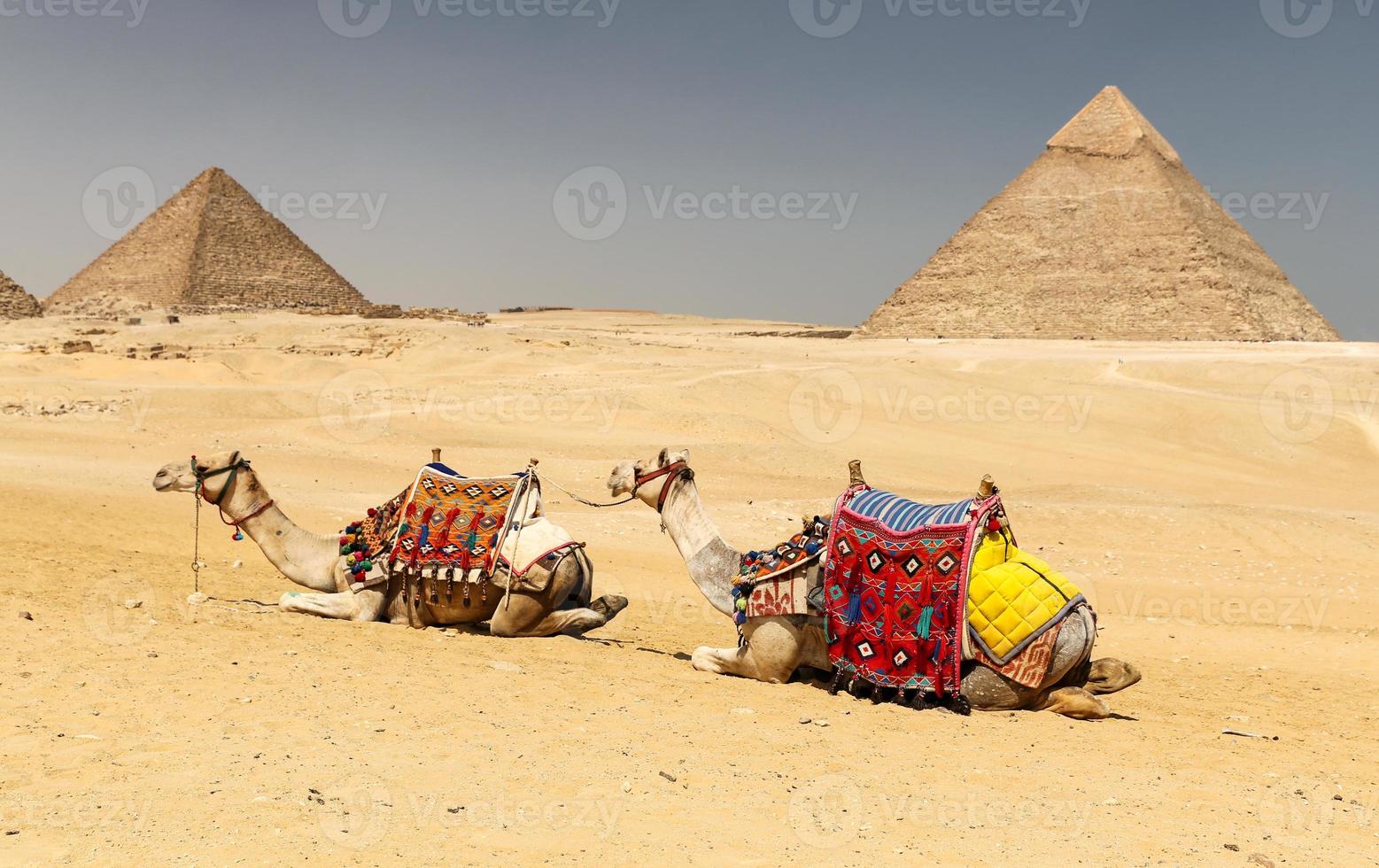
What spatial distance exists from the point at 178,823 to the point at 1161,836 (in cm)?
315

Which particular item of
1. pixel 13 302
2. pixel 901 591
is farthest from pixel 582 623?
pixel 13 302

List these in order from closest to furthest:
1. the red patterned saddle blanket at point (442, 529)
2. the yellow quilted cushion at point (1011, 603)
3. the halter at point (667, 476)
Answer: the yellow quilted cushion at point (1011, 603), the halter at point (667, 476), the red patterned saddle blanket at point (442, 529)

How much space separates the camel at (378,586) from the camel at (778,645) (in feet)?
2.33

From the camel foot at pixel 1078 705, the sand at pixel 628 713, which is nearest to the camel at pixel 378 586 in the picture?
the sand at pixel 628 713

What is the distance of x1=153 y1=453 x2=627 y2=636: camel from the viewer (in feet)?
20.4

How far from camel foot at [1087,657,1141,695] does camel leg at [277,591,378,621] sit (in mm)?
3927

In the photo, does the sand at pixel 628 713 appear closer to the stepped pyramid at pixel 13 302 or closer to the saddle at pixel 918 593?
the saddle at pixel 918 593

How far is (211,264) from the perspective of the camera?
69250mm

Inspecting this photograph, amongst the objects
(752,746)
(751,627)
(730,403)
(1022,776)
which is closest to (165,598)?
(751,627)

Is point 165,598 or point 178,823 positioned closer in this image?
point 178,823

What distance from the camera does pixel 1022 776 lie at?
4258 millimetres

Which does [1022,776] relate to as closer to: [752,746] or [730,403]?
[752,746]

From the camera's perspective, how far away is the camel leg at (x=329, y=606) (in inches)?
248

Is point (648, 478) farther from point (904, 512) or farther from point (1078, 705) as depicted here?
point (1078, 705)
